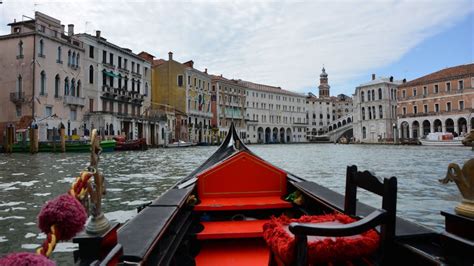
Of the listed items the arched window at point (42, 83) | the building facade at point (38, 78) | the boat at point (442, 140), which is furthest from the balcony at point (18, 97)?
the boat at point (442, 140)

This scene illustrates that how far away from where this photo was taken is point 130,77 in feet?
85.1

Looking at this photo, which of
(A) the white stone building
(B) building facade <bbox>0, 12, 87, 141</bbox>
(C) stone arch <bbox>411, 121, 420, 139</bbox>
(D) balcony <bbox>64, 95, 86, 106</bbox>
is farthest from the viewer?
(A) the white stone building

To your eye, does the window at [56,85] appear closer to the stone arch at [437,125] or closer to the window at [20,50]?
the window at [20,50]

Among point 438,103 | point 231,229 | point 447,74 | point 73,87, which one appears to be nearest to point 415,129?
point 438,103

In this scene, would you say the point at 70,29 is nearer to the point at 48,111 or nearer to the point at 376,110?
the point at 48,111

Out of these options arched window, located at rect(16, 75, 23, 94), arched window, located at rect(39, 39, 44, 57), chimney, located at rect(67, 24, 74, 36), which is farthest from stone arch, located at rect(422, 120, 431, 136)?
arched window, located at rect(16, 75, 23, 94)

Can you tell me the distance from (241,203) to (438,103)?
3258 centimetres

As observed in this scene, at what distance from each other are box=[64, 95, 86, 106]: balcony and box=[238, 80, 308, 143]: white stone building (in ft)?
82.8

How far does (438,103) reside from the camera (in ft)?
98.9

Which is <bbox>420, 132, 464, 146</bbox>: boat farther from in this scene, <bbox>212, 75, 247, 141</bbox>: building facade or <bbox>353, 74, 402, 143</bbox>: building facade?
<bbox>212, 75, 247, 141</bbox>: building facade

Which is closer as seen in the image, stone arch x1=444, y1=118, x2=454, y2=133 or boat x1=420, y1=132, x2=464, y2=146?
boat x1=420, y1=132, x2=464, y2=146

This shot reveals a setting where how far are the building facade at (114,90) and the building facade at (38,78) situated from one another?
1.37 metres

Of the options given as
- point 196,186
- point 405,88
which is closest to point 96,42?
point 196,186

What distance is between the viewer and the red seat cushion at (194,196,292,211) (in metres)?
2.73
